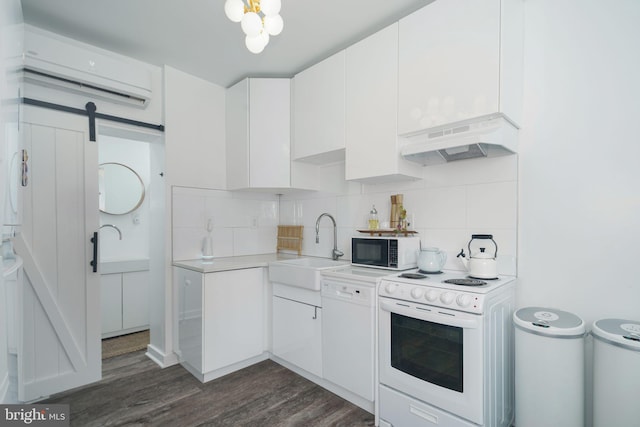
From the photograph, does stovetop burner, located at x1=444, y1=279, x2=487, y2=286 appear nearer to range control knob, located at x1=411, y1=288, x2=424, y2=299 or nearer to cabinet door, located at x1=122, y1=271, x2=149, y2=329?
range control knob, located at x1=411, y1=288, x2=424, y2=299

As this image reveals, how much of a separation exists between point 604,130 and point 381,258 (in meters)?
1.48

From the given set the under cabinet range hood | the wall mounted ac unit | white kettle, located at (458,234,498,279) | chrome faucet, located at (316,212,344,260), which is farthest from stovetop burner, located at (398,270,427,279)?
the wall mounted ac unit

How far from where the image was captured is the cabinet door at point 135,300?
3.57 metres

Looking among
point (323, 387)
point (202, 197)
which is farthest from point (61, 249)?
point (323, 387)

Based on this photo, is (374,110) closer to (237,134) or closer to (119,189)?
(237,134)

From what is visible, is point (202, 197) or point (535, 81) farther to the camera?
point (202, 197)

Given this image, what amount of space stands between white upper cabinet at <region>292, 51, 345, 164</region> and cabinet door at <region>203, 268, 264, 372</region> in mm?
1170

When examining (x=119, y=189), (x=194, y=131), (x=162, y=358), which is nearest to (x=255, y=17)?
(x=194, y=131)

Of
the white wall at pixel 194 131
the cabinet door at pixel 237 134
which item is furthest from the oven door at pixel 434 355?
the white wall at pixel 194 131

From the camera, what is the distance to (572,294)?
182 centimetres

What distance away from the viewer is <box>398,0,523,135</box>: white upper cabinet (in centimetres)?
173

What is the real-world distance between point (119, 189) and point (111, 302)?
1334 mm

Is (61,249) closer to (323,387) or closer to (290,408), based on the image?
(290,408)

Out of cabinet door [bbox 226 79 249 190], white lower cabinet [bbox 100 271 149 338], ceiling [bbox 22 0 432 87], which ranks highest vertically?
ceiling [bbox 22 0 432 87]
